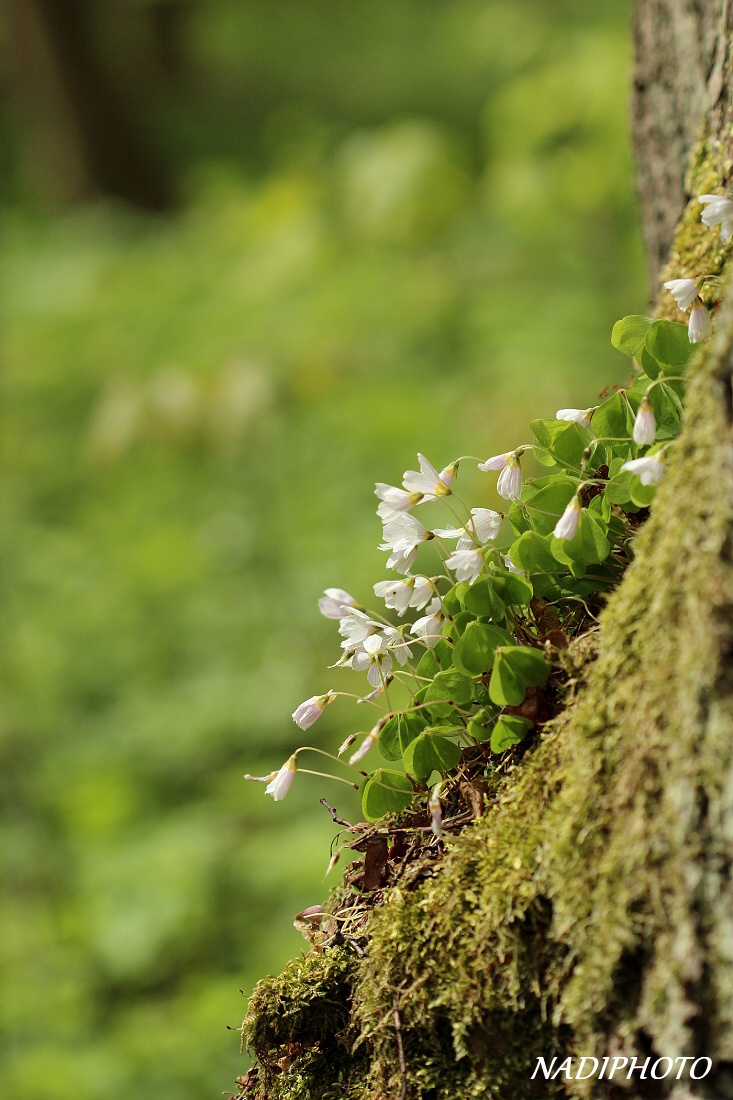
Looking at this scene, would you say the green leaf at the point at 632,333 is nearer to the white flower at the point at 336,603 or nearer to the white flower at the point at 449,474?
the white flower at the point at 449,474

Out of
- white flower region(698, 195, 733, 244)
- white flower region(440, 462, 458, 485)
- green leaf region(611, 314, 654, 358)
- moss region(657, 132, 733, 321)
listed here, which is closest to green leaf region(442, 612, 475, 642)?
white flower region(440, 462, 458, 485)

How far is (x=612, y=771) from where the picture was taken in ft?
3.73

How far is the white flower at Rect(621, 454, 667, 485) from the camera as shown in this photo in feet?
3.98

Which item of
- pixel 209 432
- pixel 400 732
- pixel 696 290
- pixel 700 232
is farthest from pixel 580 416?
pixel 209 432

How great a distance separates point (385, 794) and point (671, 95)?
6.28ft

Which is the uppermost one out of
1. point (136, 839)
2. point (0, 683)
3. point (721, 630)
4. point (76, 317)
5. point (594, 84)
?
point (76, 317)

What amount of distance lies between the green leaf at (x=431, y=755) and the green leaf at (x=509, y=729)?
0.10m

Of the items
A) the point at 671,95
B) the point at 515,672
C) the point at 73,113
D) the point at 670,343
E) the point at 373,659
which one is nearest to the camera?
the point at 515,672

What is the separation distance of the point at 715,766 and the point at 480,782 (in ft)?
1.63

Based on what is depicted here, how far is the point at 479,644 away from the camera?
1.37 metres

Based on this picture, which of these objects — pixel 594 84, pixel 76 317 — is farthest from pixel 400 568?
pixel 76 317

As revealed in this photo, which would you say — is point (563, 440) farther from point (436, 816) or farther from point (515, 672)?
point (436, 816)

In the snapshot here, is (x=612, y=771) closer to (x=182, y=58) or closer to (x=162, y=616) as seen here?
(x=162, y=616)

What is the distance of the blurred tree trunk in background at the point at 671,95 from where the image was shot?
2039 mm
